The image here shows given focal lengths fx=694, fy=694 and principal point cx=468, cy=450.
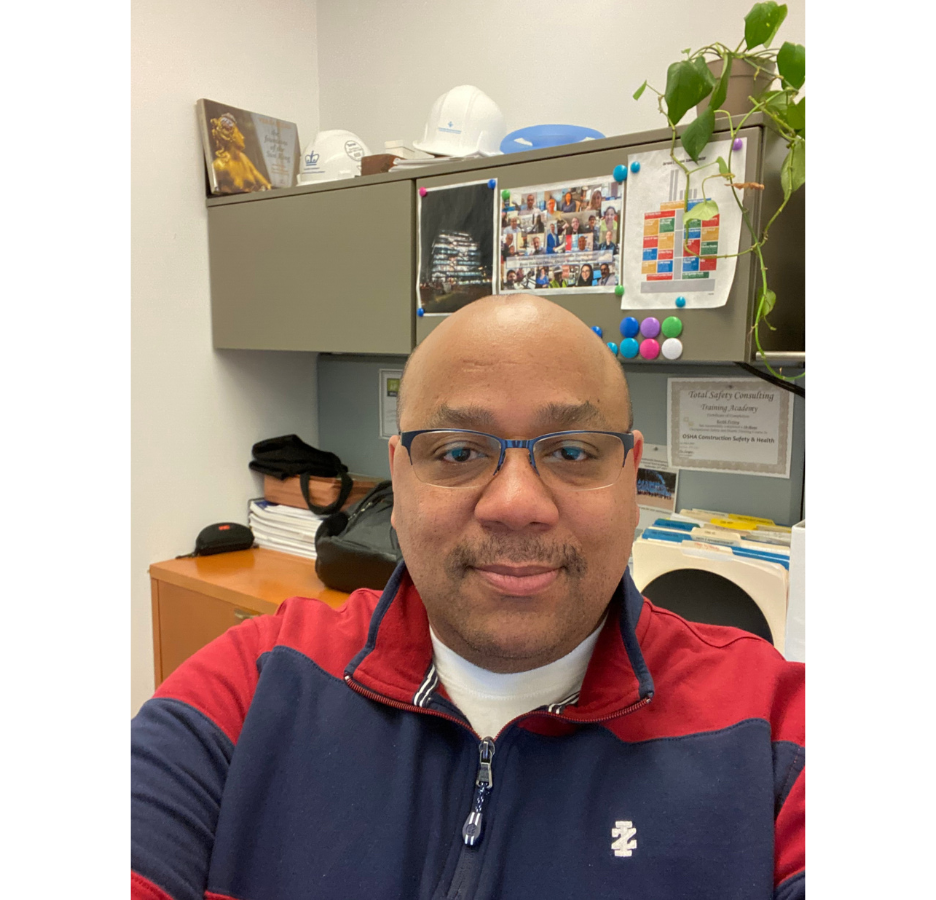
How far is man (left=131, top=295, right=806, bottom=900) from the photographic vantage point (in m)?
0.66

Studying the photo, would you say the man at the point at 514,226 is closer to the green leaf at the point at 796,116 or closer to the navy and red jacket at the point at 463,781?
the green leaf at the point at 796,116

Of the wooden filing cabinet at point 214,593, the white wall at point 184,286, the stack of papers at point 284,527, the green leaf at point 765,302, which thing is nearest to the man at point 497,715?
the green leaf at point 765,302

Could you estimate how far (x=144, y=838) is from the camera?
0.66m

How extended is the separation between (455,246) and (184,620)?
1259mm

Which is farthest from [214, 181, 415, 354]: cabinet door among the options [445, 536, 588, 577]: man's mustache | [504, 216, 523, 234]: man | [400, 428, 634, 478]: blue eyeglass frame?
[445, 536, 588, 577]: man's mustache

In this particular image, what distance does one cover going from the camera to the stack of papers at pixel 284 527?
2.07 metres

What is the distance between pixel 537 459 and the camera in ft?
2.49

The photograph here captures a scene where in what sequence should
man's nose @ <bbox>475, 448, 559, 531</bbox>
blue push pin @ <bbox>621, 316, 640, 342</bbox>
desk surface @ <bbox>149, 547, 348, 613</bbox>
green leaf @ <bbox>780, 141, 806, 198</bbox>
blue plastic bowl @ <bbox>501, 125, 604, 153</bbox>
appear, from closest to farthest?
man's nose @ <bbox>475, 448, 559, 531</bbox>, green leaf @ <bbox>780, 141, 806, 198</bbox>, blue push pin @ <bbox>621, 316, 640, 342</bbox>, blue plastic bowl @ <bbox>501, 125, 604, 153</bbox>, desk surface @ <bbox>149, 547, 348, 613</bbox>

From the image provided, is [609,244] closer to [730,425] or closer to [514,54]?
[730,425]

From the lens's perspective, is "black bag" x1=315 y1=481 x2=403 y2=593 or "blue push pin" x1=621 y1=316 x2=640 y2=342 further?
"black bag" x1=315 y1=481 x2=403 y2=593

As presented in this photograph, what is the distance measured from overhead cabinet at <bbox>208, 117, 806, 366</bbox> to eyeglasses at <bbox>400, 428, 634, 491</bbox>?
624 millimetres

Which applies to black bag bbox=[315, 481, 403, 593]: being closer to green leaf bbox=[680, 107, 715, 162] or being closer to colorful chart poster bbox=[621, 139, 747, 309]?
colorful chart poster bbox=[621, 139, 747, 309]
